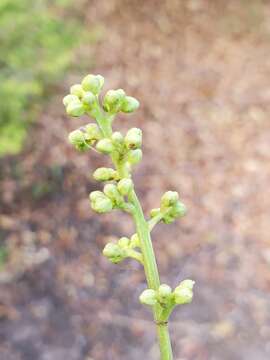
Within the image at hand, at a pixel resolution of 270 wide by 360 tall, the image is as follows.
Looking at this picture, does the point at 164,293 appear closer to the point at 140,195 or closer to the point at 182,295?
the point at 182,295

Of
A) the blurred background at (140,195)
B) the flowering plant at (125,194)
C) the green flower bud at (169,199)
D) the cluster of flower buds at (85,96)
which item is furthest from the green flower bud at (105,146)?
the blurred background at (140,195)

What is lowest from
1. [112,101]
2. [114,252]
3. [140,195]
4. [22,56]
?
[114,252]

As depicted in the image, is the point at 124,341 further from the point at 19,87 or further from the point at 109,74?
the point at 109,74

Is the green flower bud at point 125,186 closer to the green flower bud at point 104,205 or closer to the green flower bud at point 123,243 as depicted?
the green flower bud at point 104,205

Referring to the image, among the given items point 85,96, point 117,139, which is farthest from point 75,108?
point 117,139

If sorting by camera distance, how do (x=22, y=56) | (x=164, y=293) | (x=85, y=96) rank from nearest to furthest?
1. (x=164, y=293)
2. (x=85, y=96)
3. (x=22, y=56)
